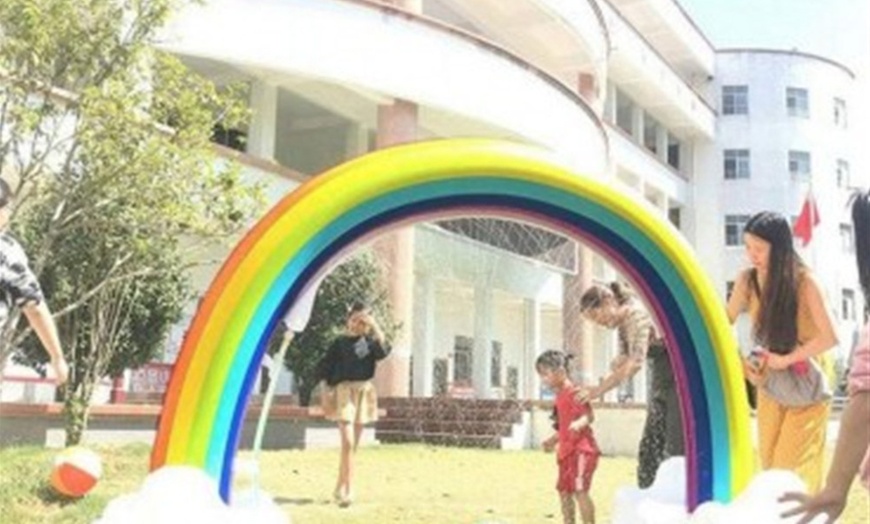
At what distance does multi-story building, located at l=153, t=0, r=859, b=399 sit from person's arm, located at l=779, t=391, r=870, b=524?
151 centimetres

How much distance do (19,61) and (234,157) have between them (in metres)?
5.67

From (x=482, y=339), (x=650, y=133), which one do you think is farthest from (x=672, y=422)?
(x=650, y=133)

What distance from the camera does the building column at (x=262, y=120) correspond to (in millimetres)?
18609

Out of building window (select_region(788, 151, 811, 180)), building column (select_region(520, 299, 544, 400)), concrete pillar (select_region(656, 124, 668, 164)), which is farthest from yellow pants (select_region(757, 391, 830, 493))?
building window (select_region(788, 151, 811, 180))

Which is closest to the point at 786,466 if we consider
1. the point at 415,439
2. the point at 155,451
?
the point at 155,451

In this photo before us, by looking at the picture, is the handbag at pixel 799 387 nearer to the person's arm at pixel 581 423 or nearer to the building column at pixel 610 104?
the person's arm at pixel 581 423

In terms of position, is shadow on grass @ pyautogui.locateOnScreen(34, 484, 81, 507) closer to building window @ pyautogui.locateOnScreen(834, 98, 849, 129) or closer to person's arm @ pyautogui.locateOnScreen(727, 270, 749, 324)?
person's arm @ pyautogui.locateOnScreen(727, 270, 749, 324)

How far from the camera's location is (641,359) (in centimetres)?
511

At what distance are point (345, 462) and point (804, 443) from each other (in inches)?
167

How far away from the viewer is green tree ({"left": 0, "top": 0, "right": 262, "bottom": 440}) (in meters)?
9.27

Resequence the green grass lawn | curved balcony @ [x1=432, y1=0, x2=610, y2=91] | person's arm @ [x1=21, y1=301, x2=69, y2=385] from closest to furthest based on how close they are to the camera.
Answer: person's arm @ [x1=21, y1=301, x2=69, y2=385] → the green grass lawn → curved balcony @ [x1=432, y1=0, x2=610, y2=91]

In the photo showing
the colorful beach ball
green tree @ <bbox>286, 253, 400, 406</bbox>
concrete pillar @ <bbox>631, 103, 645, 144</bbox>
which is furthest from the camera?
concrete pillar @ <bbox>631, 103, 645, 144</bbox>

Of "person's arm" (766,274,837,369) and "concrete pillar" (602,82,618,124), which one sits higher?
"concrete pillar" (602,82,618,124)

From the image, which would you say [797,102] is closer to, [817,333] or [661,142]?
[661,142]
